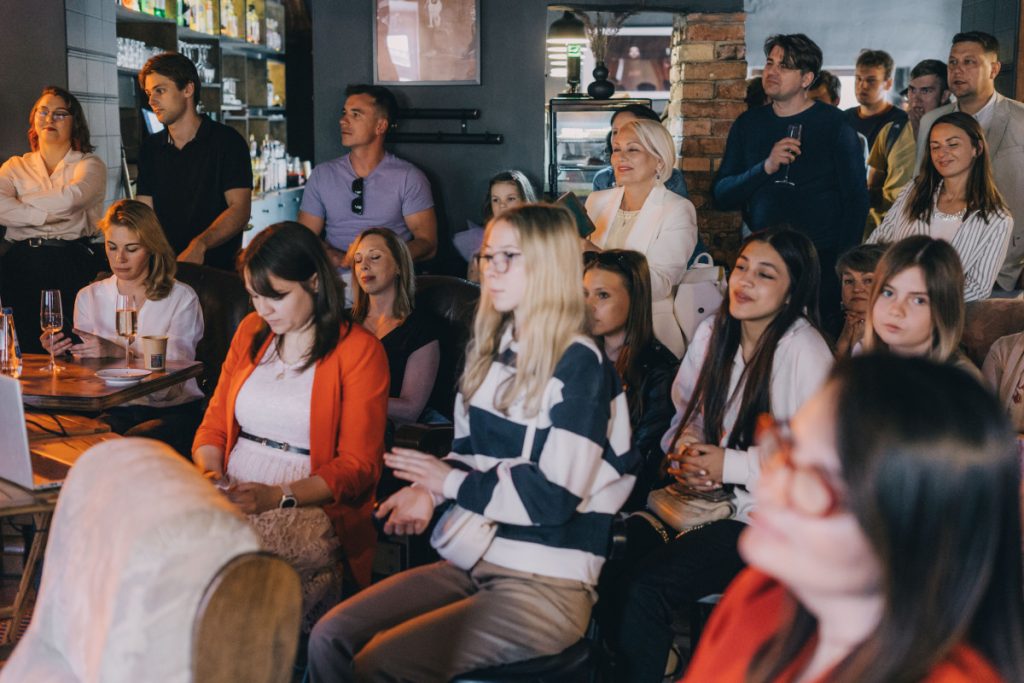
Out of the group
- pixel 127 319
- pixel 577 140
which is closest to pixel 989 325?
pixel 127 319

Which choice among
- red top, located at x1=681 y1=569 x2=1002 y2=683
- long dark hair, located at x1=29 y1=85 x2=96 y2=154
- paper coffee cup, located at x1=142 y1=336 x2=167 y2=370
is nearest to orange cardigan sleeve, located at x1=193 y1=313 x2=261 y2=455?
paper coffee cup, located at x1=142 y1=336 x2=167 y2=370

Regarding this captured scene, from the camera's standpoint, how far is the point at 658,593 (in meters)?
2.46

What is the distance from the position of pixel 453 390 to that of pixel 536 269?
4.96ft

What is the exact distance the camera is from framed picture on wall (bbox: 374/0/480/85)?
5355 mm

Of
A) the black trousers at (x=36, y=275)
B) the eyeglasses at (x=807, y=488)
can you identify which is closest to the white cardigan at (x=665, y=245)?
the black trousers at (x=36, y=275)

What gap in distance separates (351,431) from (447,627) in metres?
0.70

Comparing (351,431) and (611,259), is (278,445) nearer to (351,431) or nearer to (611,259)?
(351,431)

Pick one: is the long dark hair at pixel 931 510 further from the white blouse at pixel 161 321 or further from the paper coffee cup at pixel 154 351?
the white blouse at pixel 161 321

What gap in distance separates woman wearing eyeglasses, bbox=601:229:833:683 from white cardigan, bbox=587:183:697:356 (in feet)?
2.90

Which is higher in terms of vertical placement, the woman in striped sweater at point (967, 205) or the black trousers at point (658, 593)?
the woman in striped sweater at point (967, 205)

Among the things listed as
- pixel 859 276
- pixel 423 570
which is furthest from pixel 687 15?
pixel 423 570

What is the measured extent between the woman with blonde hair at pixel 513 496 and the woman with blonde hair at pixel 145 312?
1.63 meters

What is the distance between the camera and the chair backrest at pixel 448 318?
12.0ft

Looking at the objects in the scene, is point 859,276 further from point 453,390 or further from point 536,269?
point 536,269
